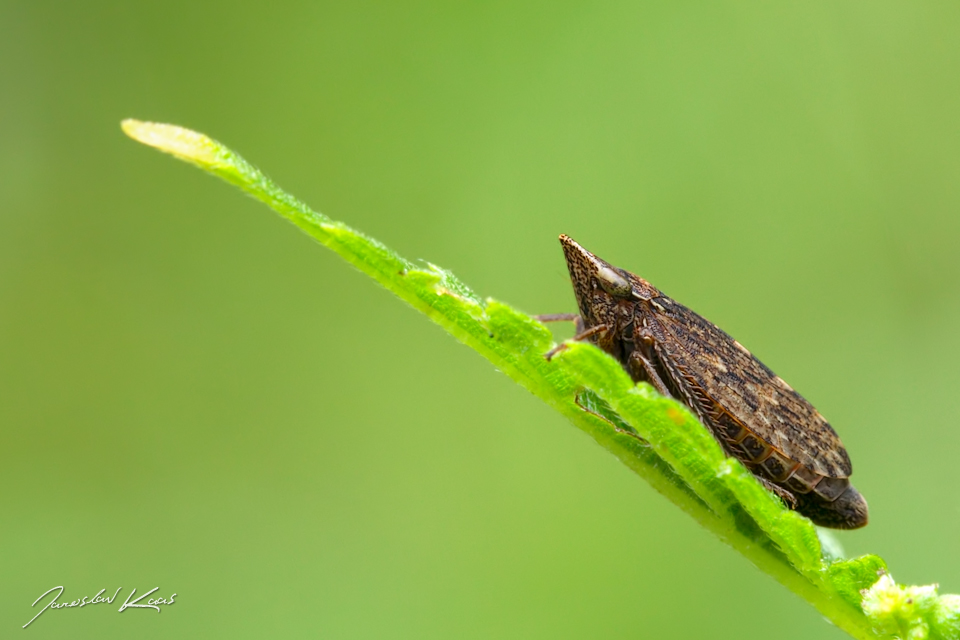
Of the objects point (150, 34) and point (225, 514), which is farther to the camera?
point (150, 34)

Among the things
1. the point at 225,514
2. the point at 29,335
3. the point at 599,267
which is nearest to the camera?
the point at 599,267

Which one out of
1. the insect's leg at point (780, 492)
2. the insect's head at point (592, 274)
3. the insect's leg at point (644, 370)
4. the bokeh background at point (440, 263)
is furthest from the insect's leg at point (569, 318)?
the bokeh background at point (440, 263)

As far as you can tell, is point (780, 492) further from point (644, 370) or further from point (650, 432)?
point (650, 432)

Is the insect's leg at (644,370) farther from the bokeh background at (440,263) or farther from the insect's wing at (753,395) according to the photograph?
the bokeh background at (440,263)

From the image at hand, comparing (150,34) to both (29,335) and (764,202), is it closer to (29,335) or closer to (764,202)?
(29,335)

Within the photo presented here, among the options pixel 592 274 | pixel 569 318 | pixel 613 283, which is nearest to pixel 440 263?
pixel 569 318

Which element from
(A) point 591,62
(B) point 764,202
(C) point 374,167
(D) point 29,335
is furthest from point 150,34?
(B) point 764,202
